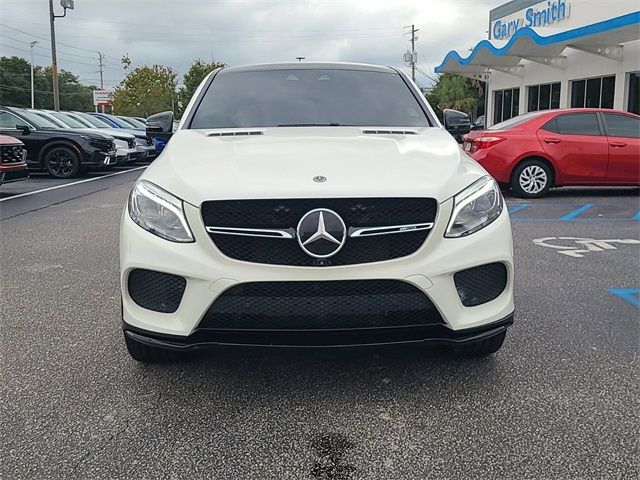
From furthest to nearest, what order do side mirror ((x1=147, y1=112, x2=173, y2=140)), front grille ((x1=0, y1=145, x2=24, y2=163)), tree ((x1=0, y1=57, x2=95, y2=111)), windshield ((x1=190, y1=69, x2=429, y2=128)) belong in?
1. tree ((x1=0, y1=57, x2=95, y2=111))
2. front grille ((x1=0, y1=145, x2=24, y2=163))
3. side mirror ((x1=147, y1=112, x2=173, y2=140))
4. windshield ((x1=190, y1=69, x2=429, y2=128))

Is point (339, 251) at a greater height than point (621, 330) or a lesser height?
greater

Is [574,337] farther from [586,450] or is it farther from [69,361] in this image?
[69,361]

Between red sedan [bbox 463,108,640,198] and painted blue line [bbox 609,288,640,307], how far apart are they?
5414 millimetres

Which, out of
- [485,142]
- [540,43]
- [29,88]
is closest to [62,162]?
[485,142]

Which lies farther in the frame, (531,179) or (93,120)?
(93,120)

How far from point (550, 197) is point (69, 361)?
350 inches

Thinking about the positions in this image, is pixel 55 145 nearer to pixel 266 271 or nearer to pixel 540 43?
pixel 266 271

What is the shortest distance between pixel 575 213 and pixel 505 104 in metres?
21.1

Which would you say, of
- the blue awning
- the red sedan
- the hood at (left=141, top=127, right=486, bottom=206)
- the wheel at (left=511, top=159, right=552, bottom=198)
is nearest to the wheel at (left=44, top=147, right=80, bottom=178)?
the red sedan

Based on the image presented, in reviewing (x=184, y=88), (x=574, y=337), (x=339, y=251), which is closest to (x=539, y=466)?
(x=339, y=251)

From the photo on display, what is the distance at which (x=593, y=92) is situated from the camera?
20422 mm

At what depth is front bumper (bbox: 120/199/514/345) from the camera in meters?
2.61

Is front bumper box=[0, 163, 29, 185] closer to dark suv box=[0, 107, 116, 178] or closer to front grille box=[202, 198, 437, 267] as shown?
dark suv box=[0, 107, 116, 178]

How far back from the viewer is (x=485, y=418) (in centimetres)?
273
